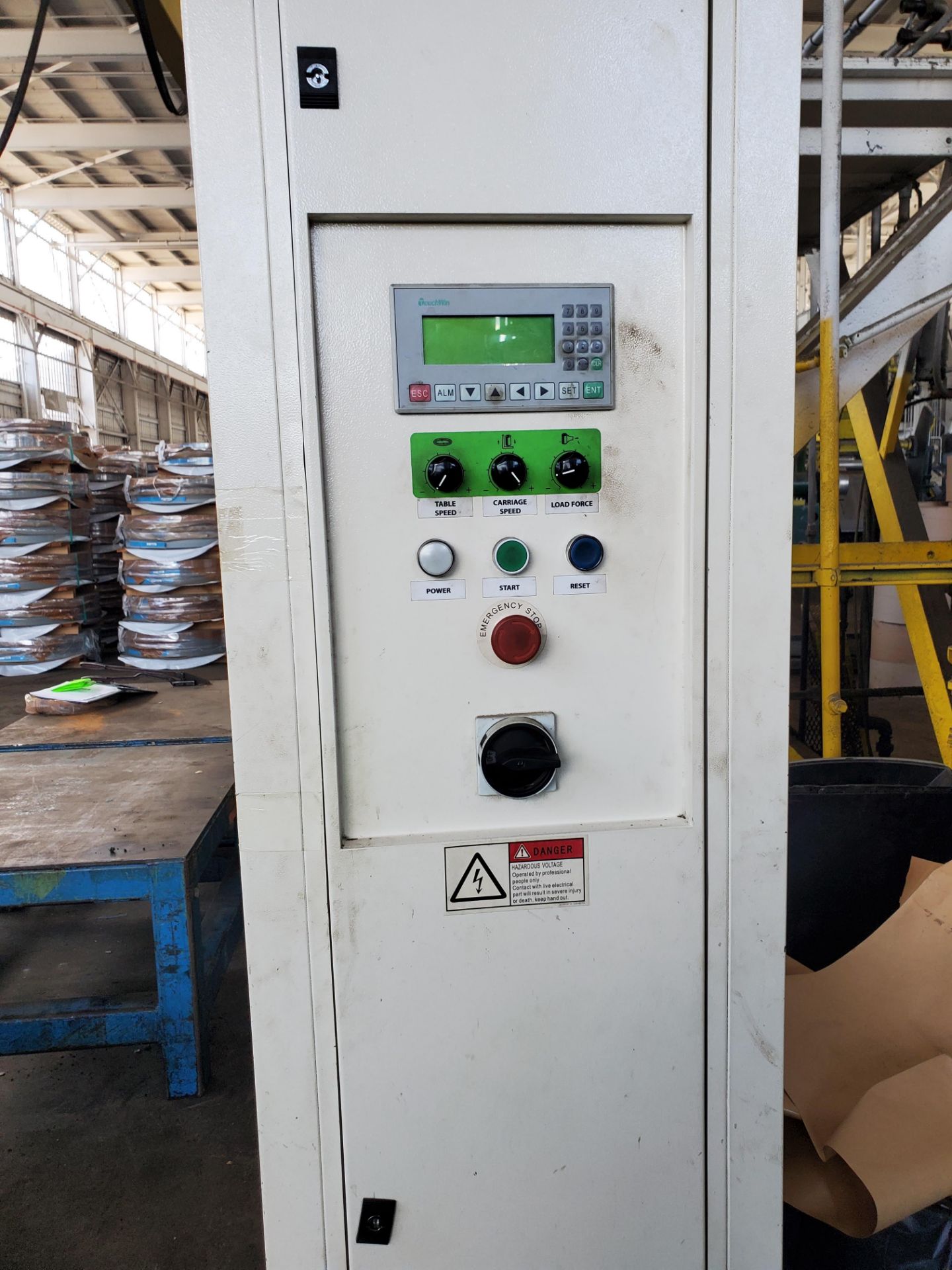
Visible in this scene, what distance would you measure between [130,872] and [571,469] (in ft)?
4.45

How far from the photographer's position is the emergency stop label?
2.86ft

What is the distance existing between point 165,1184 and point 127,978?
800 millimetres

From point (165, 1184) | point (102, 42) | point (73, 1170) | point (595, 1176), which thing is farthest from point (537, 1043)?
point (102, 42)

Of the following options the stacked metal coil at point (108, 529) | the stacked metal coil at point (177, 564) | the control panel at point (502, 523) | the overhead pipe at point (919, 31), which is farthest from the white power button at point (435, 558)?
the stacked metal coil at point (108, 529)

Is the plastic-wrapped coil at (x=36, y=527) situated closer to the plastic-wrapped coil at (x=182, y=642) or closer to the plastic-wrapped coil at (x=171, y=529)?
the plastic-wrapped coil at (x=171, y=529)

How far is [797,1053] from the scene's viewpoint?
1.22 meters

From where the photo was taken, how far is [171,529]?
374cm

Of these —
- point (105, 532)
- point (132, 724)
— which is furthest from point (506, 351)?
point (105, 532)

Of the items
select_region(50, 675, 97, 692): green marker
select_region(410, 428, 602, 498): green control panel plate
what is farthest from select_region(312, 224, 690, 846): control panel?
select_region(50, 675, 97, 692): green marker

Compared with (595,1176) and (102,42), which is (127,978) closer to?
(595,1176)

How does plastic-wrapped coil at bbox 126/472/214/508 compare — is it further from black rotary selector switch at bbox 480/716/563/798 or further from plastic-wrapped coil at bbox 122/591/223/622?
black rotary selector switch at bbox 480/716/563/798

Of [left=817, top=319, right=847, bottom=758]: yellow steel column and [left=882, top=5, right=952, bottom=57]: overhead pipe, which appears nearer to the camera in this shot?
[left=817, top=319, right=847, bottom=758]: yellow steel column

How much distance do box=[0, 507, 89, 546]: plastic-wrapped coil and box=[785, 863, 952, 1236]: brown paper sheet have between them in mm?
3727

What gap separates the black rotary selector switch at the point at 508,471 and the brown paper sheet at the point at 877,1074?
91 cm
